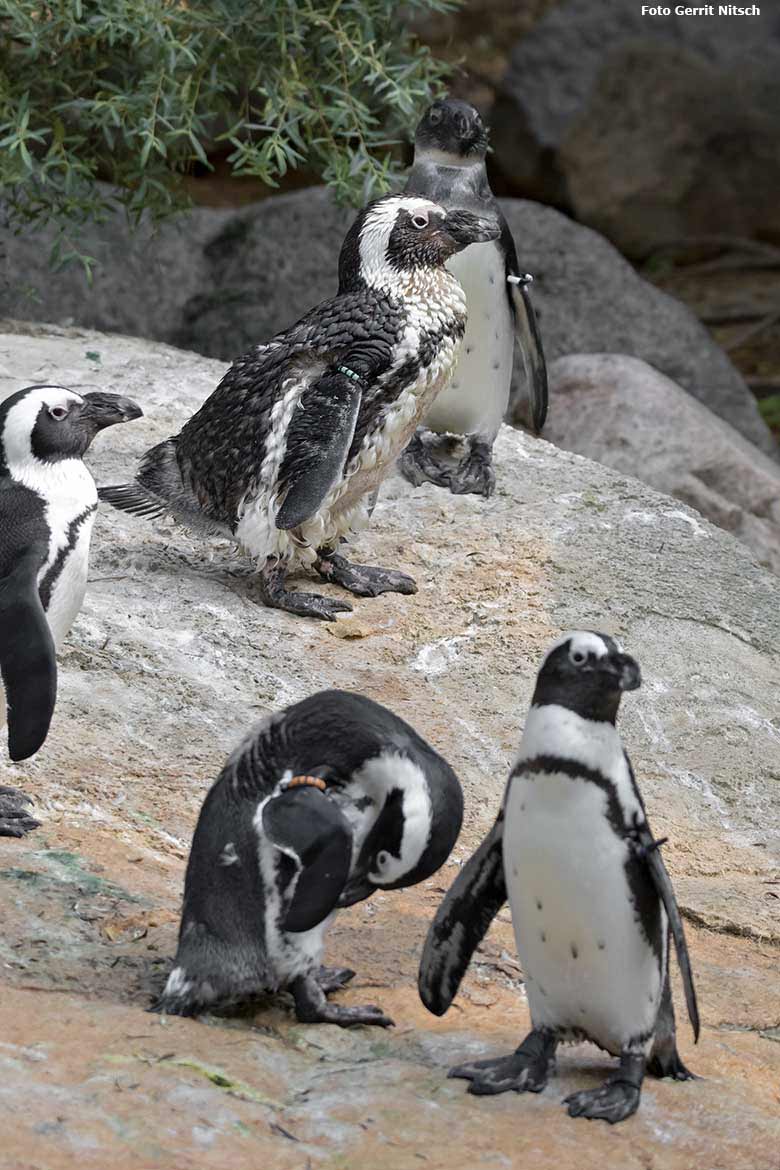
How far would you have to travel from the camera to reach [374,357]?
501 centimetres

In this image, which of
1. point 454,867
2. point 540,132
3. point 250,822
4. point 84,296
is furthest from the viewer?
point 540,132

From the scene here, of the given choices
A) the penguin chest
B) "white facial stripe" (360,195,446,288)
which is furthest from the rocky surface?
"white facial stripe" (360,195,446,288)

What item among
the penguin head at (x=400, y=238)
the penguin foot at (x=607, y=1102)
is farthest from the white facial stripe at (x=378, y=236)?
the penguin foot at (x=607, y=1102)

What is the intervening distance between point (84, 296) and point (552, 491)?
12.4 ft

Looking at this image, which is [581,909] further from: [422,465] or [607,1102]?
[422,465]

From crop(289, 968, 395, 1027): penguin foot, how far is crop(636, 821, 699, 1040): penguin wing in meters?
0.58

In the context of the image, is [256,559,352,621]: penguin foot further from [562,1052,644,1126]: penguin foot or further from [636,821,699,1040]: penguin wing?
[562,1052,644,1126]: penguin foot

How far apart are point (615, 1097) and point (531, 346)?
13.6 feet

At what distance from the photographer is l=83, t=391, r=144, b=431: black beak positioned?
3996mm

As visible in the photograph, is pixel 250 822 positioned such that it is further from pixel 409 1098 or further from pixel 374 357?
pixel 374 357

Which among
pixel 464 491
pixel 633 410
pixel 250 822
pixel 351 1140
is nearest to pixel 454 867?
pixel 250 822

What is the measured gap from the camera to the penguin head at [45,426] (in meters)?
3.86

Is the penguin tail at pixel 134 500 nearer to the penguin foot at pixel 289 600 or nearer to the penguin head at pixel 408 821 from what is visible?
the penguin foot at pixel 289 600

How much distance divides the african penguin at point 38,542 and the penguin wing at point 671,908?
4.23 ft
